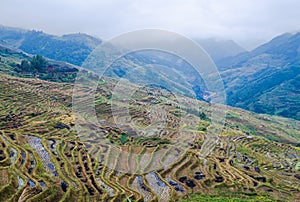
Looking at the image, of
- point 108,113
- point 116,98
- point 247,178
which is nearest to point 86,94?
point 116,98

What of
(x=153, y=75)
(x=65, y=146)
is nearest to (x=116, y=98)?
(x=65, y=146)

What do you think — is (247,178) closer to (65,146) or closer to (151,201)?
(151,201)

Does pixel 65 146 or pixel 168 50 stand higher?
pixel 168 50

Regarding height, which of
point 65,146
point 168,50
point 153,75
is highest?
point 168,50

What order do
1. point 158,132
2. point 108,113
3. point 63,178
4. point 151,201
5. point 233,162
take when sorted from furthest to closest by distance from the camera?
point 108,113 < point 158,132 < point 233,162 < point 63,178 < point 151,201

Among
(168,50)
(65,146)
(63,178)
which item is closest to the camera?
(63,178)

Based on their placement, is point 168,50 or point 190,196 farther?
point 168,50
